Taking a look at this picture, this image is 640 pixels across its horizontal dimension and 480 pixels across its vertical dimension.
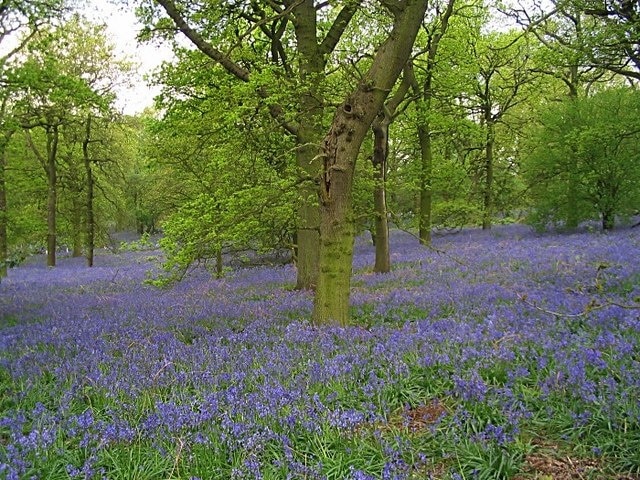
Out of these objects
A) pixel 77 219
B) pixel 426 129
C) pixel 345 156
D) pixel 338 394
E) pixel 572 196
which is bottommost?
pixel 338 394

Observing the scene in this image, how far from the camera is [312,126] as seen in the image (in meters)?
10.4

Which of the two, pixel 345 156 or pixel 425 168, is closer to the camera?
pixel 345 156

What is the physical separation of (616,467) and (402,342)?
2.80m

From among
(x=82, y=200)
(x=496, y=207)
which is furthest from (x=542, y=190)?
(x=82, y=200)

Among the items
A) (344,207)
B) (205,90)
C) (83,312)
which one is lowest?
(83,312)

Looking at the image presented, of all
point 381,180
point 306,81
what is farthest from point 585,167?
point 306,81

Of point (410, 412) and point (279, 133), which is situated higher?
point (279, 133)

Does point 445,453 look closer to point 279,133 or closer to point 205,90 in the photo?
point 279,133

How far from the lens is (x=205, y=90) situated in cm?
1195

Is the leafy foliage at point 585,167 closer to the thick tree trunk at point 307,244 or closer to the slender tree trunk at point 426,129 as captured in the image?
the slender tree trunk at point 426,129

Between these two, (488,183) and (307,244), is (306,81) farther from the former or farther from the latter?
(488,183)

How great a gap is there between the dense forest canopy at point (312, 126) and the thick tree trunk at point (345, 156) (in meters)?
0.02

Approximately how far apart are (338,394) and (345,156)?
3502mm

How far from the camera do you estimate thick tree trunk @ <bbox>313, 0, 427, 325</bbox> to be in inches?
270
